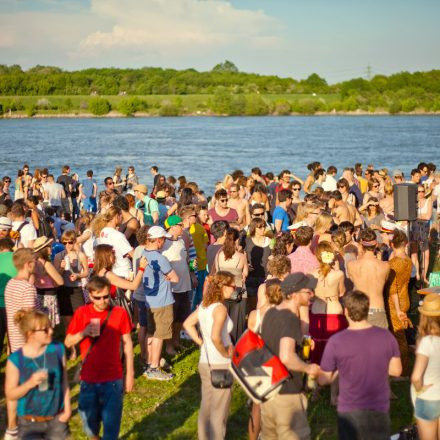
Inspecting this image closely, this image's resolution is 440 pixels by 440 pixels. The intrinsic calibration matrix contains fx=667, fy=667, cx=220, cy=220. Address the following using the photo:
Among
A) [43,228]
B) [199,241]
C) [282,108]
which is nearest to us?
[199,241]

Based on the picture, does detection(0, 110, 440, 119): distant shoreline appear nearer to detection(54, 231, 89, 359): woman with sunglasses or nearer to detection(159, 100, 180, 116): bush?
detection(159, 100, 180, 116): bush

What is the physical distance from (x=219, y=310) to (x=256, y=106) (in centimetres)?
12556

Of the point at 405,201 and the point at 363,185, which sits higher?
the point at 405,201

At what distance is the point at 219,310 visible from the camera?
532 centimetres

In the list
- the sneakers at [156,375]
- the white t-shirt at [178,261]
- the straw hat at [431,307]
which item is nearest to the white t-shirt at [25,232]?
the white t-shirt at [178,261]

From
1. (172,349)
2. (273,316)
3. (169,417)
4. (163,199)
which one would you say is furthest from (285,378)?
(163,199)

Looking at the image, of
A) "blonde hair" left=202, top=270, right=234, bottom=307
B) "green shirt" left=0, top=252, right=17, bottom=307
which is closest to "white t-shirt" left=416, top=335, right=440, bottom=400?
"blonde hair" left=202, top=270, right=234, bottom=307

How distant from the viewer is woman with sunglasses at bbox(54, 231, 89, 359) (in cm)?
789

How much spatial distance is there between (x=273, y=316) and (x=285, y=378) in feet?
1.78

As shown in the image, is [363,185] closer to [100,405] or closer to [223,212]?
[223,212]

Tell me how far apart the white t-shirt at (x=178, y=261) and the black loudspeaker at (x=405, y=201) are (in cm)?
338

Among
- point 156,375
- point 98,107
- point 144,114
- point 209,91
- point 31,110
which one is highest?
point 209,91

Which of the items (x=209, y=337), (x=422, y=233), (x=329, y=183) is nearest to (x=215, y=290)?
(x=209, y=337)

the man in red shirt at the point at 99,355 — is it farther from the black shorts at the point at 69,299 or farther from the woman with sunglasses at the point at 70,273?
the black shorts at the point at 69,299
